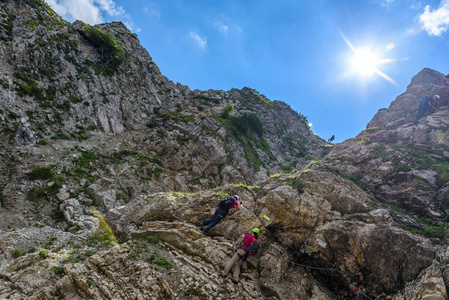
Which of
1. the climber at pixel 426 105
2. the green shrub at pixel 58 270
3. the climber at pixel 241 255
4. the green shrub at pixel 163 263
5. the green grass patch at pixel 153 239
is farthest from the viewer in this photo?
the climber at pixel 426 105

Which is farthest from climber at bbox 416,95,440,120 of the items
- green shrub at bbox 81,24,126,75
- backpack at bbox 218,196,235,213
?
green shrub at bbox 81,24,126,75

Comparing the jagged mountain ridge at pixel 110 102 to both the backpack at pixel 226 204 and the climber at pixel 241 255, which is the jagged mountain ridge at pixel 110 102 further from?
the climber at pixel 241 255

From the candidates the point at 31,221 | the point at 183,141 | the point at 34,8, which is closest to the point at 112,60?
the point at 34,8

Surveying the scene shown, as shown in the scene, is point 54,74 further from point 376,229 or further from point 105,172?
point 376,229

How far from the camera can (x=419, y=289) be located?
8.34 m

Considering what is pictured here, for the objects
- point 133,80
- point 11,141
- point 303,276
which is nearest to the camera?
point 303,276

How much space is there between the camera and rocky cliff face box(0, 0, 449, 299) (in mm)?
9508

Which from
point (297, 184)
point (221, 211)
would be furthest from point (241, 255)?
point (297, 184)

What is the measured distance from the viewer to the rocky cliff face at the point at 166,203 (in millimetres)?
9508

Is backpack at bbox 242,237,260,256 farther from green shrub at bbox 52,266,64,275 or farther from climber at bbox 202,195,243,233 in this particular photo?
green shrub at bbox 52,266,64,275

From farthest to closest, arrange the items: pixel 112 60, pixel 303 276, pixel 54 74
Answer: pixel 112 60
pixel 54 74
pixel 303 276

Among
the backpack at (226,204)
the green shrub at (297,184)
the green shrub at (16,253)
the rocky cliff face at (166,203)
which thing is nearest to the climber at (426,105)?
the rocky cliff face at (166,203)

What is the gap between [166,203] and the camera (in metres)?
15.2

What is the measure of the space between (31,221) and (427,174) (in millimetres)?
36189
